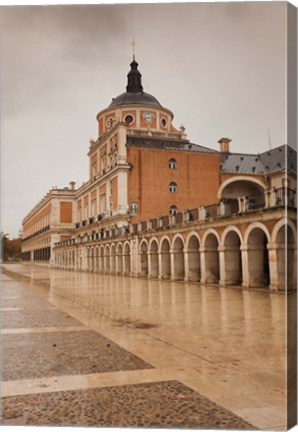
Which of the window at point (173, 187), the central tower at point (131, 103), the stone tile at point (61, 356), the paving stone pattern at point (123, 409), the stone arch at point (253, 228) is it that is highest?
the window at point (173, 187)

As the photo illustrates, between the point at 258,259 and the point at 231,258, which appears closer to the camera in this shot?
the point at 258,259

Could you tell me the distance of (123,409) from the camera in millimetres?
3340


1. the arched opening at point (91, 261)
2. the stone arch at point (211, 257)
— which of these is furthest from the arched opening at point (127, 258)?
the stone arch at point (211, 257)

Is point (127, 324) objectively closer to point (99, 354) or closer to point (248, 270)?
point (99, 354)

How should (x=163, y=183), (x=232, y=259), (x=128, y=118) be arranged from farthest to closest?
(x=163, y=183)
(x=128, y=118)
(x=232, y=259)

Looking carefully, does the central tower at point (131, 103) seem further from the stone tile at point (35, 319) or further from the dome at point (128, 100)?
the stone tile at point (35, 319)

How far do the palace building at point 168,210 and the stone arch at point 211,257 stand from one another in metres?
0.04

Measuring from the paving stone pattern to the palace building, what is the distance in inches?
42.4

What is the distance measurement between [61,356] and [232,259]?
12.1 meters

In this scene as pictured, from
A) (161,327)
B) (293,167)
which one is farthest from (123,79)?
(161,327)

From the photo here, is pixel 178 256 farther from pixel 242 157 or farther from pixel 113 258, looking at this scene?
pixel 242 157

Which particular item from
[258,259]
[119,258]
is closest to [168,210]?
[119,258]

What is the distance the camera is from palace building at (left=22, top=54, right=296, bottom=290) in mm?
5996

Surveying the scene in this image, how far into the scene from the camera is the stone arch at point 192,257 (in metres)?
19.5
